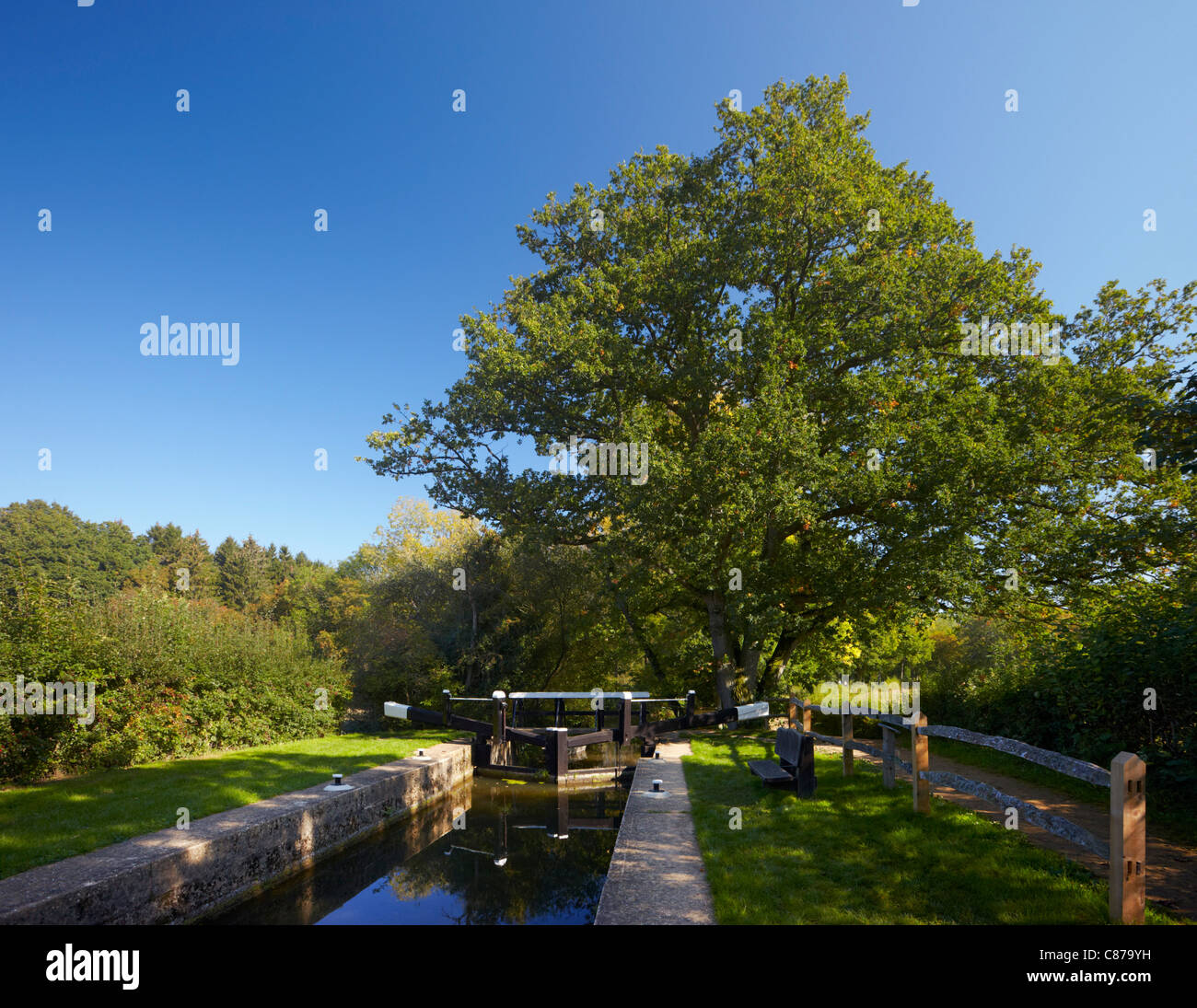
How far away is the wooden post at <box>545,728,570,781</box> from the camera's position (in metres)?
12.5

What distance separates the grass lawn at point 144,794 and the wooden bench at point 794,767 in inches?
286

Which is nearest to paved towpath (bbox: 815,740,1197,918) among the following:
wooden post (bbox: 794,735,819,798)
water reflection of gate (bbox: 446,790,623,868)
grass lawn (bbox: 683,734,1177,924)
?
grass lawn (bbox: 683,734,1177,924)

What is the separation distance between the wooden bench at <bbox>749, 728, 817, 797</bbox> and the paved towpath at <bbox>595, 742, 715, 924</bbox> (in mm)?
1282

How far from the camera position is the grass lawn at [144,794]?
253 inches

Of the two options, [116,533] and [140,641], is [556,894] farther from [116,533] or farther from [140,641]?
[116,533]

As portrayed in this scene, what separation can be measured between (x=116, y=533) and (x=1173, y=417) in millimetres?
100026

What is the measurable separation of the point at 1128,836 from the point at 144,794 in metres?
11.0

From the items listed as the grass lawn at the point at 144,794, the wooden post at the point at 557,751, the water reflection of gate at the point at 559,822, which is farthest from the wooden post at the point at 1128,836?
the wooden post at the point at 557,751

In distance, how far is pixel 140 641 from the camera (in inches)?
453

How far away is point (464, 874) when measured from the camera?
8.39 metres

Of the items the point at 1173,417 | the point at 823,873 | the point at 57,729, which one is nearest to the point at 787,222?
the point at 1173,417

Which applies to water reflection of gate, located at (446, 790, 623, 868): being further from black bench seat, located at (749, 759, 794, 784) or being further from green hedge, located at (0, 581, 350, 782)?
green hedge, located at (0, 581, 350, 782)

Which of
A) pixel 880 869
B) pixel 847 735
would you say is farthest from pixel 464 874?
pixel 847 735

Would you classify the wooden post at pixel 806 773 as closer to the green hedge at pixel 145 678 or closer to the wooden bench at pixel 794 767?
the wooden bench at pixel 794 767
